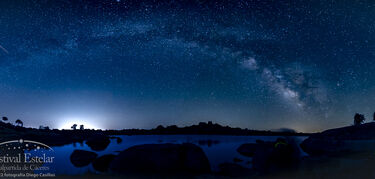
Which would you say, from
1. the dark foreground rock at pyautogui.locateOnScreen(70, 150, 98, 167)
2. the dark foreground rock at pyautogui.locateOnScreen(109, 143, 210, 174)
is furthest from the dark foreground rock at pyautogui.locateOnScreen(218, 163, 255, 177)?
the dark foreground rock at pyautogui.locateOnScreen(70, 150, 98, 167)

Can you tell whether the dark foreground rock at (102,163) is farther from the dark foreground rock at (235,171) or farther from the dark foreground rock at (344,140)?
the dark foreground rock at (344,140)

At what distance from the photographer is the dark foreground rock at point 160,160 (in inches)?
593

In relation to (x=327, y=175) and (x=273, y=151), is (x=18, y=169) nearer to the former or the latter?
(x=273, y=151)

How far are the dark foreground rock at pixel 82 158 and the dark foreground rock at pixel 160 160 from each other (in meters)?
10.2

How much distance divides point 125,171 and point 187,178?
4.64 meters

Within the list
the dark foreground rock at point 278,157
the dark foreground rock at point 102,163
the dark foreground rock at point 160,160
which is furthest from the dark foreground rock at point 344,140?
the dark foreground rock at point 102,163

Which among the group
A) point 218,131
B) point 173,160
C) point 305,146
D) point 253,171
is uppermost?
point 173,160

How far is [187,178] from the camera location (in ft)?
46.5

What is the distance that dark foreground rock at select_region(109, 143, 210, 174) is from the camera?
49.4 ft

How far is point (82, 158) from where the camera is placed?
83.3 feet

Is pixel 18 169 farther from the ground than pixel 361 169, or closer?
farther from the ground

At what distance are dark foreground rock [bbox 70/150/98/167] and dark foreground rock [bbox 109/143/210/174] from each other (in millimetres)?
10171

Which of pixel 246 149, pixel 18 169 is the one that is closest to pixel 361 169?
pixel 246 149

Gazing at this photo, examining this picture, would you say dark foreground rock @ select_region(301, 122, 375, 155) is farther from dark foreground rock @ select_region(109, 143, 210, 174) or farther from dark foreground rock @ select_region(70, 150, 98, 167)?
dark foreground rock @ select_region(70, 150, 98, 167)
